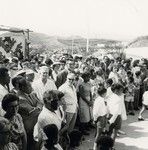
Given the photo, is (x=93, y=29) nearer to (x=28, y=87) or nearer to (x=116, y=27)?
(x=116, y=27)

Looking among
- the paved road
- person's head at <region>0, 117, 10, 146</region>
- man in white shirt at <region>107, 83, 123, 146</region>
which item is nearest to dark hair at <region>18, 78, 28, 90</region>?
person's head at <region>0, 117, 10, 146</region>

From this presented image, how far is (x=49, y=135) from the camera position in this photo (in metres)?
4.46

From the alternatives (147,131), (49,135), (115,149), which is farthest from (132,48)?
(49,135)

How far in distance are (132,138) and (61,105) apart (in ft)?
8.88

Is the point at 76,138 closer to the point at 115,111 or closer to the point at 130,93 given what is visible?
the point at 115,111

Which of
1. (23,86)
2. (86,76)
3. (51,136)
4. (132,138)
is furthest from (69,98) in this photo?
A: (51,136)

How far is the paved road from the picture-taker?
8898 mm

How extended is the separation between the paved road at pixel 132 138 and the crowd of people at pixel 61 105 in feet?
0.95

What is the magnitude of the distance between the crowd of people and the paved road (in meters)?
0.29

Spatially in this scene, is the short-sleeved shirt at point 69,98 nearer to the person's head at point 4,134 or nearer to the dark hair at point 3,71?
the dark hair at point 3,71

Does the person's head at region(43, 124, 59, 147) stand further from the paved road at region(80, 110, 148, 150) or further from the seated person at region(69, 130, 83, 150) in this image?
the paved road at region(80, 110, 148, 150)

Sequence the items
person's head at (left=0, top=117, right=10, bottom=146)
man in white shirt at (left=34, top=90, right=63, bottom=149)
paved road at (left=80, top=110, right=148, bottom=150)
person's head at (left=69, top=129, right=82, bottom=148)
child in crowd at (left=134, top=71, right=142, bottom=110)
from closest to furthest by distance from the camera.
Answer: person's head at (left=0, top=117, right=10, bottom=146) < man in white shirt at (left=34, top=90, right=63, bottom=149) < person's head at (left=69, top=129, right=82, bottom=148) < paved road at (left=80, top=110, right=148, bottom=150) < child in crowd at (left=134, top=71, right=142, bottom=110)

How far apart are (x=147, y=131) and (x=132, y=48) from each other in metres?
14.4

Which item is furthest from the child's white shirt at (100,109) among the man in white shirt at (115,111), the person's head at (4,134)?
the person's head at (4,134)
